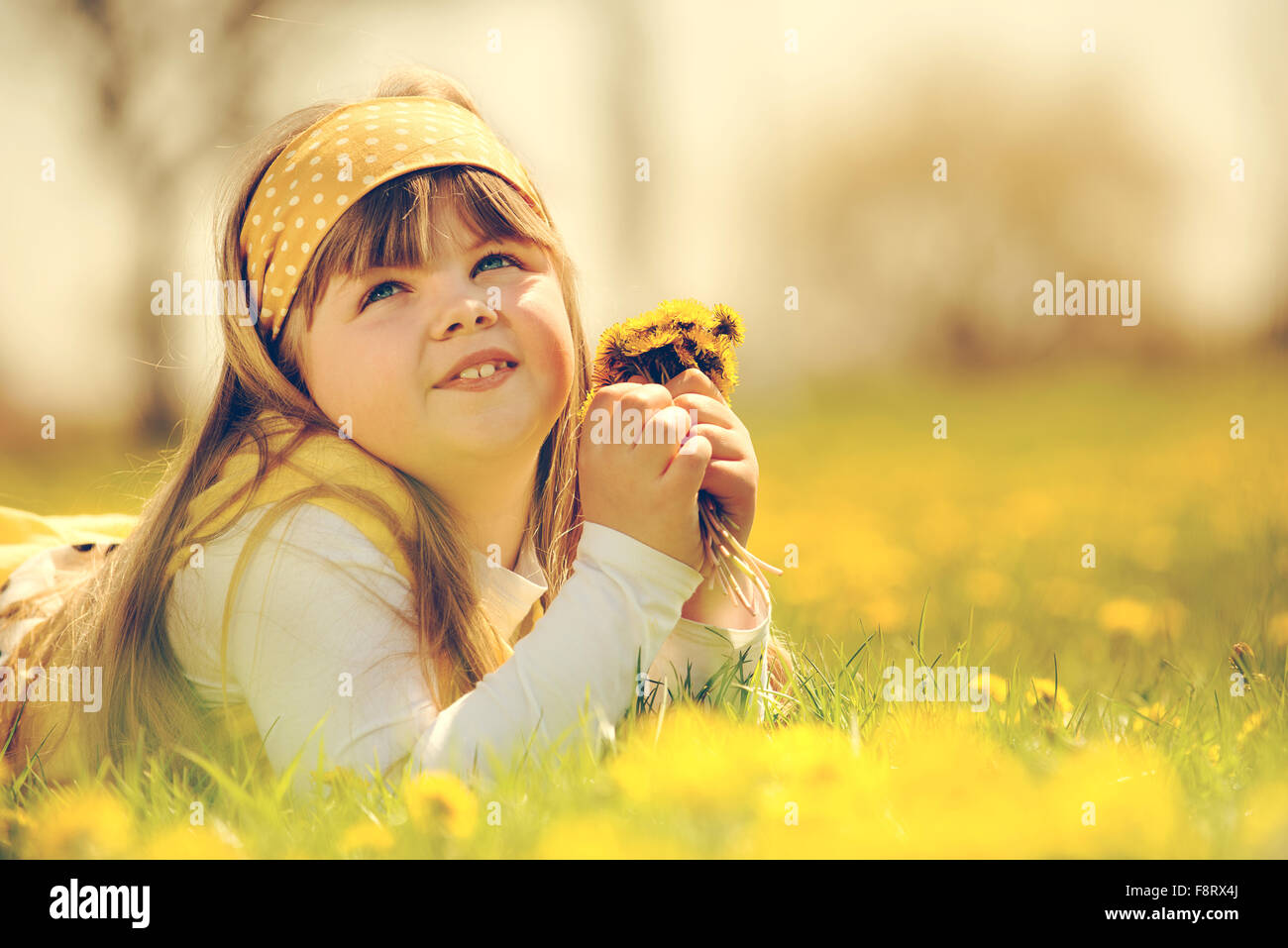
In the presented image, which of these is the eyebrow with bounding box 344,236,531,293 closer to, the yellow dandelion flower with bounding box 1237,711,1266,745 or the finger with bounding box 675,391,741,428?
the finger with bounding box 675,391,741,428

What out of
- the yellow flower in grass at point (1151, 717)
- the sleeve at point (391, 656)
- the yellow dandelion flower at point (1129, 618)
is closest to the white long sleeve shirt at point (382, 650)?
the sleeve at point (391, 656)

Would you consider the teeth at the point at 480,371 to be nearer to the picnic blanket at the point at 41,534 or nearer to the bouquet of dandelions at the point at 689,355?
the bouquet of dandelions at the point at 689,355

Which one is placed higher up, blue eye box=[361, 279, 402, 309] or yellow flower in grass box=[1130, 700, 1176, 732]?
blue eye box=[361, 279, 402, 309]

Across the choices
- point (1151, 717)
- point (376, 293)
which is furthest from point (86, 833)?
point (1151, 717)

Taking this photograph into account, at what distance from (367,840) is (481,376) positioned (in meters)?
0.70

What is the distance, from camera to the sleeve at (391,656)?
134 cm

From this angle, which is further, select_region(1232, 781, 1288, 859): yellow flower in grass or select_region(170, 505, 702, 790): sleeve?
select_region(170, 505, 702, 790): sleeve

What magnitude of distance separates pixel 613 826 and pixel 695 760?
14 centimetres

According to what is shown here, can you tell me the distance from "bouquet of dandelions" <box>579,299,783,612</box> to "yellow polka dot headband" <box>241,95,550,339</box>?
298 millimetres

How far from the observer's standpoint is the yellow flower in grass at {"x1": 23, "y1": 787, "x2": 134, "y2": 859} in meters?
1.18

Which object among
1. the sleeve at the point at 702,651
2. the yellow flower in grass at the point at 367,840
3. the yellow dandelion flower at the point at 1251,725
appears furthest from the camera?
the sleeve at the point at 702,651

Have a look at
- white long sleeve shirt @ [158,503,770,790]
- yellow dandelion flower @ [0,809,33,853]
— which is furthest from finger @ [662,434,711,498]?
yellow dandelion flower @ [0,809,33,853]

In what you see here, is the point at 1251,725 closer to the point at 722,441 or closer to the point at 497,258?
the point at 722,441

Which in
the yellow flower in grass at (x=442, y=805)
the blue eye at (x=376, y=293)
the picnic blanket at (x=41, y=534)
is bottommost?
the yellow flower in grass at (x=442, y=805)
